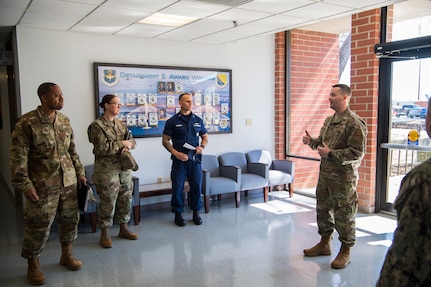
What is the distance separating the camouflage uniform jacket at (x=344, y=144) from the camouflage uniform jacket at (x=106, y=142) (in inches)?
84.7

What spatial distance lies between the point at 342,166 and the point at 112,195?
2.41m

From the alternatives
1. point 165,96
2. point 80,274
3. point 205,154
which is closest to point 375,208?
point 205,154

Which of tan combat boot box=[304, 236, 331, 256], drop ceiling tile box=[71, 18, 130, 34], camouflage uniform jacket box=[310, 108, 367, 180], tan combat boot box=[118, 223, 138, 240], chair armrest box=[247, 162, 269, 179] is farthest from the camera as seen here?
chair armrest box=[247, 162, 269, 179]

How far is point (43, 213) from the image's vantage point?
10.3 ft

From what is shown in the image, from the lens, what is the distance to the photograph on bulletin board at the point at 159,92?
207 inches

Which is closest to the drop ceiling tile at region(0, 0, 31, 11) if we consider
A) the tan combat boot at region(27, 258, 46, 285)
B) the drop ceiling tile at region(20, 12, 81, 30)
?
the drop ceiling tile at region(20, 12, 81, 30)

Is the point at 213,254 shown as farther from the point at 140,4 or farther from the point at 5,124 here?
the point at 5,124

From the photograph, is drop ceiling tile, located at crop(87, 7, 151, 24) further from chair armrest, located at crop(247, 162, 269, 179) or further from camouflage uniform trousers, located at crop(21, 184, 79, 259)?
chair armrest, located at crop(247, 162, 269, 179)

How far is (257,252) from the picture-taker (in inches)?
153

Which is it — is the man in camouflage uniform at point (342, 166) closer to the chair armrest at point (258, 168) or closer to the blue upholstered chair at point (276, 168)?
the chair armrest at point (258, 168)

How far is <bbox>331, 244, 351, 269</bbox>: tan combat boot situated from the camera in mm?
3445

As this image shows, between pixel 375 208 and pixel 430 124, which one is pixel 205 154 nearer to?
pixel 375 208

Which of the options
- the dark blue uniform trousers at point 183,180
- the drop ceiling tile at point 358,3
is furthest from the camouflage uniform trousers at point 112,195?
the drop ceiling tile at point 358,3

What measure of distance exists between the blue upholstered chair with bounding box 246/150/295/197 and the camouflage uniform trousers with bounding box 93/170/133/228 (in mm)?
2582
